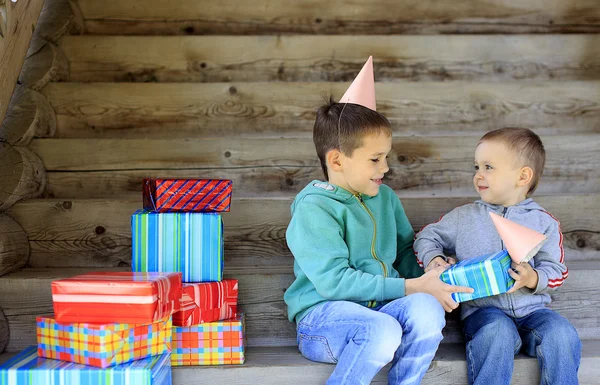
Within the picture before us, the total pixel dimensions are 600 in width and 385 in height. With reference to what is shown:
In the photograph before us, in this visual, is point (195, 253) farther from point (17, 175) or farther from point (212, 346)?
point (17, 175)

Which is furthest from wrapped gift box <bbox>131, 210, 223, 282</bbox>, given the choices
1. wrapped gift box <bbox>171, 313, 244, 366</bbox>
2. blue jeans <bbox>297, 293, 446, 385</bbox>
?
blue jeans <bbox>297, 293, 446, 385</bbox>

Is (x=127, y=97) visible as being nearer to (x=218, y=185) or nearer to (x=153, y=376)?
(x=218, y=185)

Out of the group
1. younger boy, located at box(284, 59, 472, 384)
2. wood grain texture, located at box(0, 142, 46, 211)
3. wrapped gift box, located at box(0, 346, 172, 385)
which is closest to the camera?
wrapped gift box, located at box(0, 346, 172, 385)

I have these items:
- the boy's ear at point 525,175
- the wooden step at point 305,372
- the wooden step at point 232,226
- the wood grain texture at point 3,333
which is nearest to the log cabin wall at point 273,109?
the wooden step at point 232,226

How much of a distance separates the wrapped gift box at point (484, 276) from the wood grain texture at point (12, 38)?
132 centimetres

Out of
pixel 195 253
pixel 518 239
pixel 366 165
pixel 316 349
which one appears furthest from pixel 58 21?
pixel 518 239

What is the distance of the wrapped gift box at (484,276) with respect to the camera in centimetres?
177

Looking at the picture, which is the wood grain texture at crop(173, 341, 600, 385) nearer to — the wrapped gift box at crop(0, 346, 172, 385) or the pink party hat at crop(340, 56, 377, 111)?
the wrapped gift box at crop(0, 346, 172, 385)

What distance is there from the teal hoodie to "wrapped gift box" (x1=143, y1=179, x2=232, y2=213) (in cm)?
22

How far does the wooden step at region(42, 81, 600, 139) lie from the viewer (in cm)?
264

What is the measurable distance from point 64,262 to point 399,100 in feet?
4.44

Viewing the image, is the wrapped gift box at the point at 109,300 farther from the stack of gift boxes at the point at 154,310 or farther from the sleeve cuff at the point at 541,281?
the sleeve cuff at the point at 541,281

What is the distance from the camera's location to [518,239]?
175 centimetres

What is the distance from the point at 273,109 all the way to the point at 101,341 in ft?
4.22
